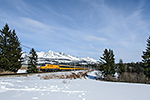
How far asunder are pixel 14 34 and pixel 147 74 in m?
41.0

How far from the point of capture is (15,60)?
2856 cm

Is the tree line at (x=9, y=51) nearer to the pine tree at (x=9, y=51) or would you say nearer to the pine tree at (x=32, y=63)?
the pine tree at (x=9, y=51)

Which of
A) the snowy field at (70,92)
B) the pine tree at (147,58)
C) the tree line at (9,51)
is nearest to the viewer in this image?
the snowy field at (70,92)

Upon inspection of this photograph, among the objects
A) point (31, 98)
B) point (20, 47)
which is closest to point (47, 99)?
point (31, 98)

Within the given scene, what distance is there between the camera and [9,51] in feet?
92.7

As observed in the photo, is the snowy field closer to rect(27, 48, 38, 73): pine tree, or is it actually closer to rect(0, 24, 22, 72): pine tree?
rect(0, 24, 22, 72): pine tree

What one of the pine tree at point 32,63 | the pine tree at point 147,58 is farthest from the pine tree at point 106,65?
the pine tree at point 32,63

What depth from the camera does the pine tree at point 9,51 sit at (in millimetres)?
27109

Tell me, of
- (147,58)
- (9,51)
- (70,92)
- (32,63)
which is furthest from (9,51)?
(147,58)

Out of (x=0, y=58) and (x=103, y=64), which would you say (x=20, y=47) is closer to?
(x=0, y=58)

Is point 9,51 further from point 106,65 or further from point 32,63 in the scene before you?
point 106,65

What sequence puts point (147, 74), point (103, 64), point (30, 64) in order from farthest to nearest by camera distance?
point (30, 64) → point (103, 64) → point (147, 74)

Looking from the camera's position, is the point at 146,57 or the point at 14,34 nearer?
the point at 14,34

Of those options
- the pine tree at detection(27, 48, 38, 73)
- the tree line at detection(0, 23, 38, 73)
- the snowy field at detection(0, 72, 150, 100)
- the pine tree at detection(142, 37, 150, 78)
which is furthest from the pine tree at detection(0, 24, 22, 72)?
the pine tree at detection(142, 37, 150, 78)
